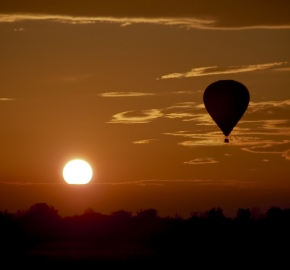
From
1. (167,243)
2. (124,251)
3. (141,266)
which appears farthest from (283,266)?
(167,243)

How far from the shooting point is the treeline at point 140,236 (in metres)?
50.2

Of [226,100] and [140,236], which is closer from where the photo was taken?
[226,100]

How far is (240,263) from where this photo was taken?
146 ft

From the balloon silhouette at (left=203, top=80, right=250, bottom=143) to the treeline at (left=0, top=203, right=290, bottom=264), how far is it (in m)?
7.29

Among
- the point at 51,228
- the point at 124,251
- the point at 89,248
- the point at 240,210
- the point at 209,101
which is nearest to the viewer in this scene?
the point at 209,101

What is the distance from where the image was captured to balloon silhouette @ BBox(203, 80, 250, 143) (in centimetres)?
4525

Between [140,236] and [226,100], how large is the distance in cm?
2246

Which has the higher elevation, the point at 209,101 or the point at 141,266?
the point at 209,101

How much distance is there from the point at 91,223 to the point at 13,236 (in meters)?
12.6

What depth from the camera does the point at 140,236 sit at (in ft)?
214

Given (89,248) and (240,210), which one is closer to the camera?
(89,248)

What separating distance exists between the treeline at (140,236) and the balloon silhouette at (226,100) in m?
7.29

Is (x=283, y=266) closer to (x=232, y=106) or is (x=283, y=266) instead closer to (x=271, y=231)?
(x=232, y=106)

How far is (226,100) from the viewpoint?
1779 inches
